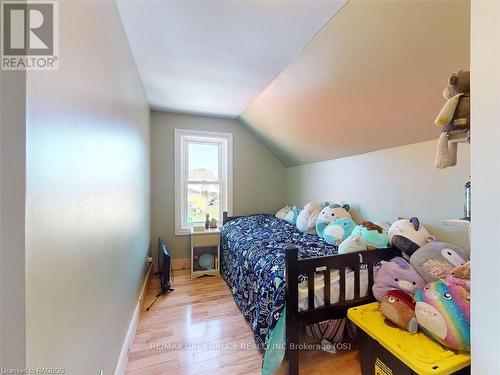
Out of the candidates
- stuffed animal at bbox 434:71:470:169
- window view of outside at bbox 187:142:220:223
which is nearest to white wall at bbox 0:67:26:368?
stuffed animal at bbox 434:71:470:169

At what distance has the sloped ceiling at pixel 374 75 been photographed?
112cm

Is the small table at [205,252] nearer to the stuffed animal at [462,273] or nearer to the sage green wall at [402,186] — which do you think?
the sage green wall at [402,186]

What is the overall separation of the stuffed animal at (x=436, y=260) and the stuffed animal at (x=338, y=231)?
64 cm

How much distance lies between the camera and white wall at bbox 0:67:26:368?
0.46 meters

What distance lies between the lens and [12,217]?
47 centimetres

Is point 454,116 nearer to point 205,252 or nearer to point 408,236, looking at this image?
point 408,236

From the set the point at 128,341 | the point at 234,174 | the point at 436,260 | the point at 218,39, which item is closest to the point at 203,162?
the point at 234,174

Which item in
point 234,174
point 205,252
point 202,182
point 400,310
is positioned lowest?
point 205,252

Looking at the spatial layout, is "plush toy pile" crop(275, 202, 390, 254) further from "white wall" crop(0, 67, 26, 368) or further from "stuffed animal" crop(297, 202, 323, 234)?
"white wall" crop(0, 67, 26, 368)

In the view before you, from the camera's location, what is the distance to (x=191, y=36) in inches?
59.7

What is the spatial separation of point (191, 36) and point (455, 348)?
229cm

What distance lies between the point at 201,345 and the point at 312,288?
97 cm

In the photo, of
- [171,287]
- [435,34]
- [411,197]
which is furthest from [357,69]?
[171,287]

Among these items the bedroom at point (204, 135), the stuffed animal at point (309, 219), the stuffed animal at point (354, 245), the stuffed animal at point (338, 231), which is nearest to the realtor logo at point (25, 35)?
the bedroom at point (204, 135)
